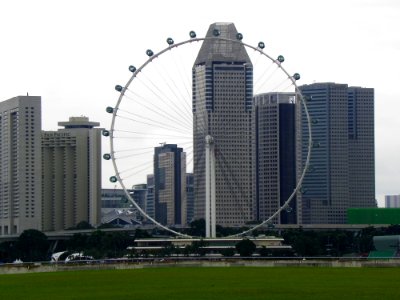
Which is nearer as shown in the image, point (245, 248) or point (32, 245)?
point (245, 248)

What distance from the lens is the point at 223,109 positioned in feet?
454

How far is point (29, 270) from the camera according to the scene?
3492 inches

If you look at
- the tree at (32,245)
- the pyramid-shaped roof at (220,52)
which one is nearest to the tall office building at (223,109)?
the pyramid-shaped roof at (220,52)

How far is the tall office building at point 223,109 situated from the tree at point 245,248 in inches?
239

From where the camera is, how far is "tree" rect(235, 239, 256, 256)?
427ft

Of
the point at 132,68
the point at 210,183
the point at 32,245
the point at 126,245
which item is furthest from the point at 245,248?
the point at 32,245

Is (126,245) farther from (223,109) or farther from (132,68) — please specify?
(132,68)

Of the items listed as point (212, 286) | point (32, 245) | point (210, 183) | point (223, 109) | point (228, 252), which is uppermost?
point (223, 109)

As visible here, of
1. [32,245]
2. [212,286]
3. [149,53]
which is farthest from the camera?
[32,245]

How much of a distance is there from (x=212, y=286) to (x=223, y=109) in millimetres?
81690

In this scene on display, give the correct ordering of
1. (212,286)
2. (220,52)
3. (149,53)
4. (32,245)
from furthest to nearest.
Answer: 1. (32,245)
2. (220,52)
3. (149,53)
4. (212,286)

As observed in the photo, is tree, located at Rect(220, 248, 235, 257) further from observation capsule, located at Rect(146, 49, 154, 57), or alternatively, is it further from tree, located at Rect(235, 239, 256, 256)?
observation capsule, located at Rect(146, 49, 154, 57)

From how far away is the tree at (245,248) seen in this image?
130125mm

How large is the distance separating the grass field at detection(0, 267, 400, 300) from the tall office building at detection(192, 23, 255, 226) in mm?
42169
